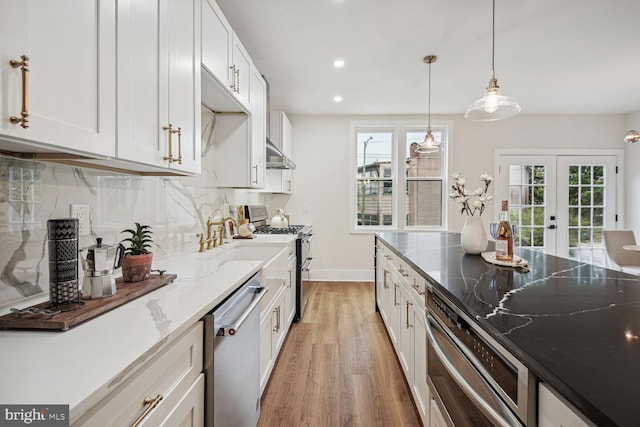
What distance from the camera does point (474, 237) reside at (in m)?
1.93

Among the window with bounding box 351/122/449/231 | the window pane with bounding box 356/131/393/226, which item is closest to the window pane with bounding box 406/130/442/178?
the window with bounding box 351/122/449/231

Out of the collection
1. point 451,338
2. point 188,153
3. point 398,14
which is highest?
point 398,14

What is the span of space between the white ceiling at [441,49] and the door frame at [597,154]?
735 mm

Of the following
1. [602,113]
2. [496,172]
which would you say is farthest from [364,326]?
[602,113]

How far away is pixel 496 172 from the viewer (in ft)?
15.8

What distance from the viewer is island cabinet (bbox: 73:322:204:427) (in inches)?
24.0

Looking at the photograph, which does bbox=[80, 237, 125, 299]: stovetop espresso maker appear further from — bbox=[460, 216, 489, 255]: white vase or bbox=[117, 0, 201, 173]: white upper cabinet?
bbox=[460, 216, 489, 255]: white vase

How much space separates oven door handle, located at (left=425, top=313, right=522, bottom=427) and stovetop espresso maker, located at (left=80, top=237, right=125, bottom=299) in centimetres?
121

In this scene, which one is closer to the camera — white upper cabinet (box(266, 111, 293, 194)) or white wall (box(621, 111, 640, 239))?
white upper cabinet (box(266, 111, 293, 194))

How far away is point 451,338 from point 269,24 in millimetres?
2564

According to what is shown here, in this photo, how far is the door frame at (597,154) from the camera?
4.75 metres

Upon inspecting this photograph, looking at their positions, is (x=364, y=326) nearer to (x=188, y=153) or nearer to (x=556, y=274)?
(x=556, y=274)

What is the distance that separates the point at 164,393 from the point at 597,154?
6.37 meters

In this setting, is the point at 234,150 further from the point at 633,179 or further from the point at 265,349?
the point at 633,179
